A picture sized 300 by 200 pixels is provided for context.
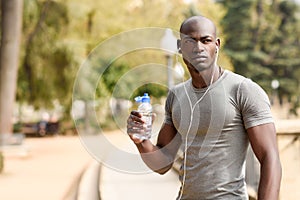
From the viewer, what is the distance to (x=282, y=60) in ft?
176

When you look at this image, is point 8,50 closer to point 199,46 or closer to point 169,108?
point 169,108

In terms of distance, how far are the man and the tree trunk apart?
19986 mm

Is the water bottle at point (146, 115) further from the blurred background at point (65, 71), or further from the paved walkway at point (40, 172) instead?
the paved walkway at point (40, 172)

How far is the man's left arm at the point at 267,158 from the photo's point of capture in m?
2.32

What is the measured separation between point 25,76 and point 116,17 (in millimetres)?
5382

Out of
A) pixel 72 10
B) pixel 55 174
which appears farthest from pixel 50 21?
pixel 55 174

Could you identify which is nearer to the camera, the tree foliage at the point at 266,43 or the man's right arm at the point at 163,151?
the man's right arm at the point at 163,151

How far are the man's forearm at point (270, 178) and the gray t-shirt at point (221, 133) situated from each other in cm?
13

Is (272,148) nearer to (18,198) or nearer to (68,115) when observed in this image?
(18,198)

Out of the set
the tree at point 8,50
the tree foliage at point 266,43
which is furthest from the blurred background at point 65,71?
the tree foliage at point 266,43

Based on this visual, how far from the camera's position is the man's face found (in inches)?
95.4

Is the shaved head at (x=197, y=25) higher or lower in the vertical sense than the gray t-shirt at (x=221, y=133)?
higher

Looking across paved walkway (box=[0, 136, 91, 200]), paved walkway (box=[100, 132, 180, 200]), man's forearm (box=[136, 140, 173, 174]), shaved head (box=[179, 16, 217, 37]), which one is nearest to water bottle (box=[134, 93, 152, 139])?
man's forearm (box=[136, 140, 173, 174])

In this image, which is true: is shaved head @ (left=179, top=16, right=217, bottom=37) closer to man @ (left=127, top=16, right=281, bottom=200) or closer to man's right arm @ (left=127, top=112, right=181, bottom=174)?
man @ (left=127, top=16, right=281, bottom=200)
